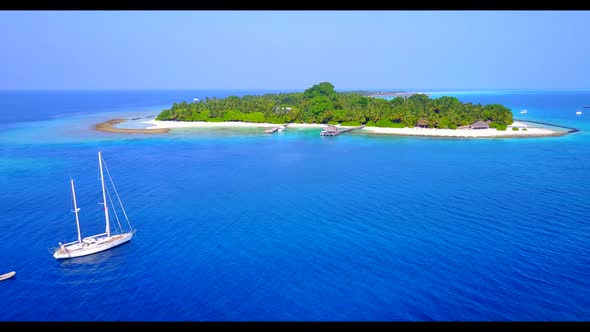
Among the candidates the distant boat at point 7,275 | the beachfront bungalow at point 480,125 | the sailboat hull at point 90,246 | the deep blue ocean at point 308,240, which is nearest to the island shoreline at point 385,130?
the beachfront bungalow at point 480,125

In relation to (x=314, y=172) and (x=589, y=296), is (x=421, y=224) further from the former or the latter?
(x=314, y=172)

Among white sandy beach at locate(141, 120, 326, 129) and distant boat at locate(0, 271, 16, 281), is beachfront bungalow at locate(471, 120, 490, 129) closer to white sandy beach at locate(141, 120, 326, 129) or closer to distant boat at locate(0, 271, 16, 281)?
white sandy beach at locate(141, 120, 326, 129)

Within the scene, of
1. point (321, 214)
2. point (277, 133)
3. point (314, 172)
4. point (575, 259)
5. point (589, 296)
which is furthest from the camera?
point (277, 133)

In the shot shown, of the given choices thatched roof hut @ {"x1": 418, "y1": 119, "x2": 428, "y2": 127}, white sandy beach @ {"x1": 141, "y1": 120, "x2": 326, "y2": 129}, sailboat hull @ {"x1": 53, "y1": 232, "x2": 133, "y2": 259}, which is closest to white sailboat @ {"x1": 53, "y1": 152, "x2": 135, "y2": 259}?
sailboat hull @ {"x1": 53, "y1": 232, "x2": 133, "y2": 259}

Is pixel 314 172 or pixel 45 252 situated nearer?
pixel 45 252

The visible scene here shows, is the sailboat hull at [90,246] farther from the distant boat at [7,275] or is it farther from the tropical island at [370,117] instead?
the tropical island at [370,117]

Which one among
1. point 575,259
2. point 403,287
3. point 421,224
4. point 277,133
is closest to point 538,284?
point 575,259
